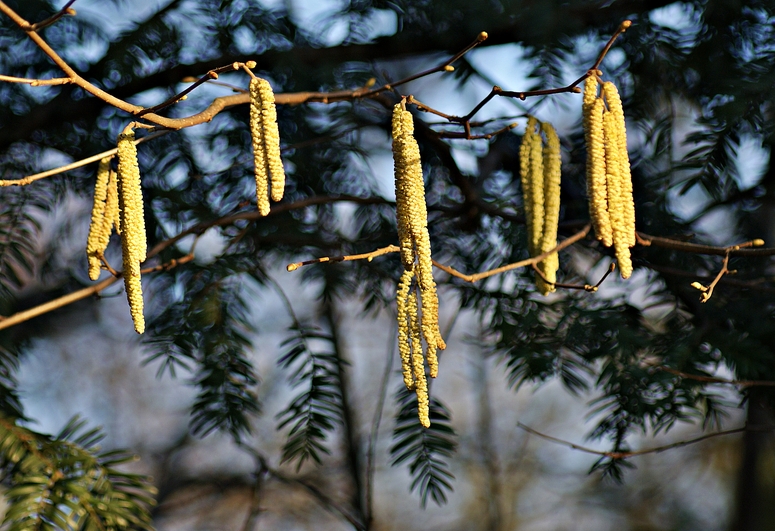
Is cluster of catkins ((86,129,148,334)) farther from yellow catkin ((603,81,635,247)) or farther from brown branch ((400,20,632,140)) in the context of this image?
yellow catkin ((603,81,635,247))

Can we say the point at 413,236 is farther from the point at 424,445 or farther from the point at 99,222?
the point at 424,445

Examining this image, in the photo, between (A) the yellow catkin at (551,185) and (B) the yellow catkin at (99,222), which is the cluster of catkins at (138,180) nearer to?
(B) the yellow catkin at (99,222)

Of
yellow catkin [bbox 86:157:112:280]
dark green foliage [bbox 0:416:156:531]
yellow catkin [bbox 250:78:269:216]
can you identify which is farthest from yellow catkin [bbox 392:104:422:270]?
dark green foliage [bbox 0:416:156:531]

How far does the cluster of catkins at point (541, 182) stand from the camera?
31.9 inches

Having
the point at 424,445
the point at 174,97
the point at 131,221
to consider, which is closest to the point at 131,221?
the point at 131,221

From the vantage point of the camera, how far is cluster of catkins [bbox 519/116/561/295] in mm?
809

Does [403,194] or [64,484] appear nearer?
[403,194]

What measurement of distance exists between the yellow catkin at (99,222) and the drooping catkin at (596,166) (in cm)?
49

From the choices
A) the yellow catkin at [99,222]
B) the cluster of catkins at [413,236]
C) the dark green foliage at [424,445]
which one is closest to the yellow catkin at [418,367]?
the cluster of catkins at [413,236]

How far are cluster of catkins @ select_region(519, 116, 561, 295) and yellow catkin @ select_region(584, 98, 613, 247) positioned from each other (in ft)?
0.34

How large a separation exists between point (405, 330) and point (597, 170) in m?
0.24

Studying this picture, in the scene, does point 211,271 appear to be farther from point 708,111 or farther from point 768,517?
point 768,517

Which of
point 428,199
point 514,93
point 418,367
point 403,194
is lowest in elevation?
point 418,367

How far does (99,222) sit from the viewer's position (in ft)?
2.59
